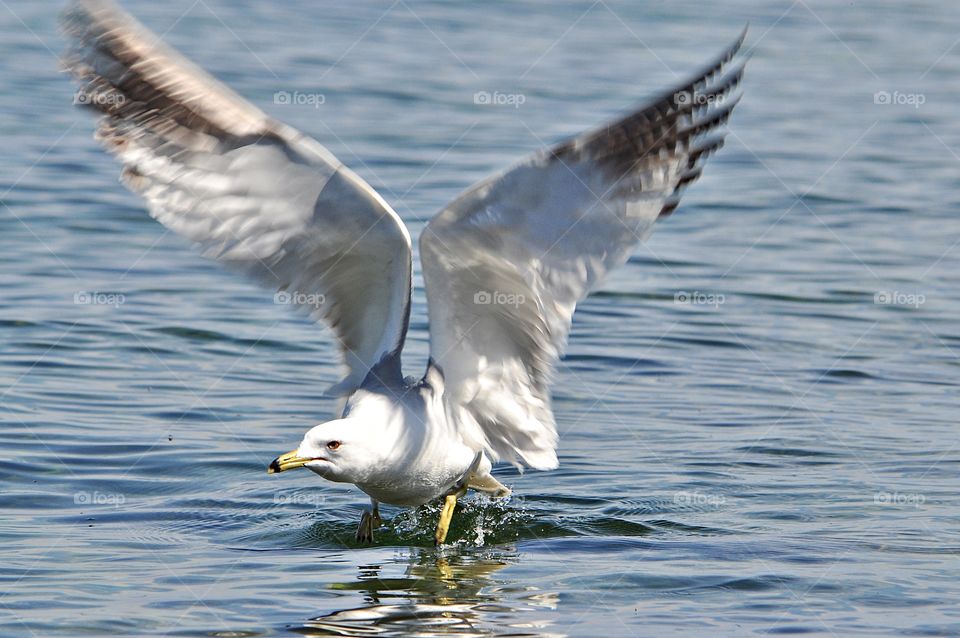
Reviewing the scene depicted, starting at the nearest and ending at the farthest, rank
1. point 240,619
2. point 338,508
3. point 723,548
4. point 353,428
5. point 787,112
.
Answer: point 240,619
point 353,428
point 723,548
point 338,508
point 787,112

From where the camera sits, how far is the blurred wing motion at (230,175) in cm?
669

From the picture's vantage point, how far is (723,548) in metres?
7.37

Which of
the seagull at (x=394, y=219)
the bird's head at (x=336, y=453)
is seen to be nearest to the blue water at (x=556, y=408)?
the bird's head at (x=336, y=453)

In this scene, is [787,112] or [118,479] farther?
[787,112]

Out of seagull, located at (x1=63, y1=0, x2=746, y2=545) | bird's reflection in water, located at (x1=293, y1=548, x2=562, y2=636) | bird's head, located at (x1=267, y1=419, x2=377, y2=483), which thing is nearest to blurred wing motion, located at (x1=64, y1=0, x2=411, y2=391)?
seagull, located at (x1=63, y1=0, x2=746, y2=545)

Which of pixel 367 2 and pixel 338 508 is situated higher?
pixel 367 2

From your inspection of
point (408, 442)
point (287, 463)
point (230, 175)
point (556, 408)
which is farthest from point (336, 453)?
point (556, 408)

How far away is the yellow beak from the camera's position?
21.2 feet

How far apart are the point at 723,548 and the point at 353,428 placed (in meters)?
2.01

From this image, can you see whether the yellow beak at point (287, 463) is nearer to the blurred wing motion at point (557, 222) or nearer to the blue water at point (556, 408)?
the blue water at point (556, 408)

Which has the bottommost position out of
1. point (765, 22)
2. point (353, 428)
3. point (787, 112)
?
point (353, 428)

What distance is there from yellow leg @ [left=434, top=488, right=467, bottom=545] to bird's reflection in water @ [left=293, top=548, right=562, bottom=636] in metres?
0.14

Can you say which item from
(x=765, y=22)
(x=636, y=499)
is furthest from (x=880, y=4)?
(x=636, y=499)

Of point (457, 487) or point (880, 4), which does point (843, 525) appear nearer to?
point (457, 487)
